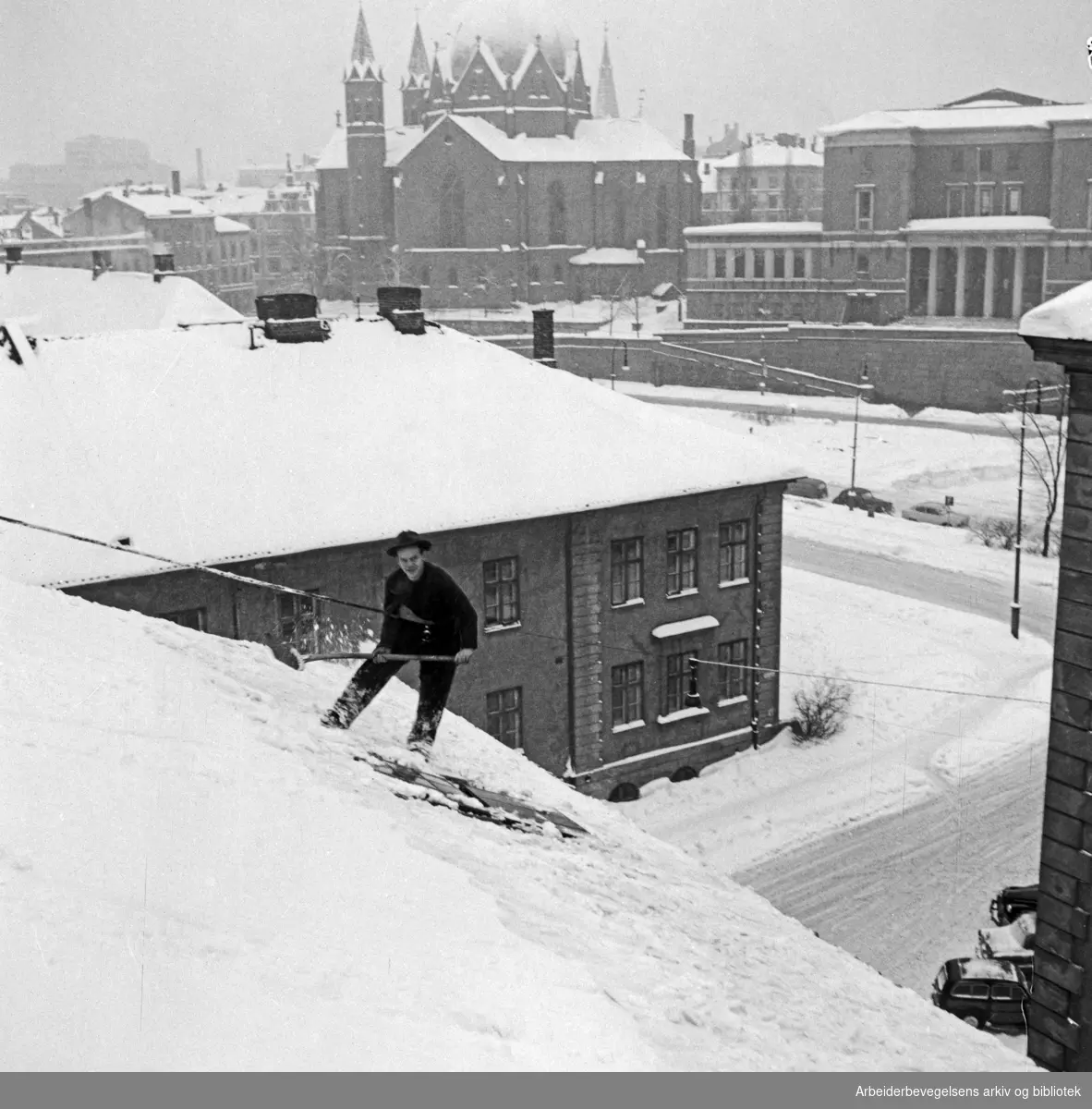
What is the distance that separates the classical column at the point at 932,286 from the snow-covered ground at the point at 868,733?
1638 inches

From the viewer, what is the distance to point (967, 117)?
2874 inches

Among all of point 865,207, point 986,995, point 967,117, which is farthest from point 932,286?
point 986,995

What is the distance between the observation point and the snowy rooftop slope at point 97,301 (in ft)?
118

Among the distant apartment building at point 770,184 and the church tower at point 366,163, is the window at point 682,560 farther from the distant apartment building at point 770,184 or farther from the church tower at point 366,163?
the distant apartment building at point 770,184

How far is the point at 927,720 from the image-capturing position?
29.6 m

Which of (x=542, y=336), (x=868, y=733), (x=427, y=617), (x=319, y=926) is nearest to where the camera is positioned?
(x=319, y=926)

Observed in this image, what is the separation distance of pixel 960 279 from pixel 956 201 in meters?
3.95

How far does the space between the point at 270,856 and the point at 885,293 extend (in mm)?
72912

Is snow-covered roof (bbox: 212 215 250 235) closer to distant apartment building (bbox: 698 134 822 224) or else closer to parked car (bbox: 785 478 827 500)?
distant apartment building (bbox: 698 134 822 224)

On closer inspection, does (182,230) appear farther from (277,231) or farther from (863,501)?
(863,501)

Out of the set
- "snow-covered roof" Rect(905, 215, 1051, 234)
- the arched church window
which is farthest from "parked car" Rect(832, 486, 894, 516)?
the arched church window

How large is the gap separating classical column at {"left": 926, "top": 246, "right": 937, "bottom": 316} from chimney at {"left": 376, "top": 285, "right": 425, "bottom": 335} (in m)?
54.2

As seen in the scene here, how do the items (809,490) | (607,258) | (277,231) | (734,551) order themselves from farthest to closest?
1. (277,231)
2. (607,258)
3. (809,490)
4. (734,551)
